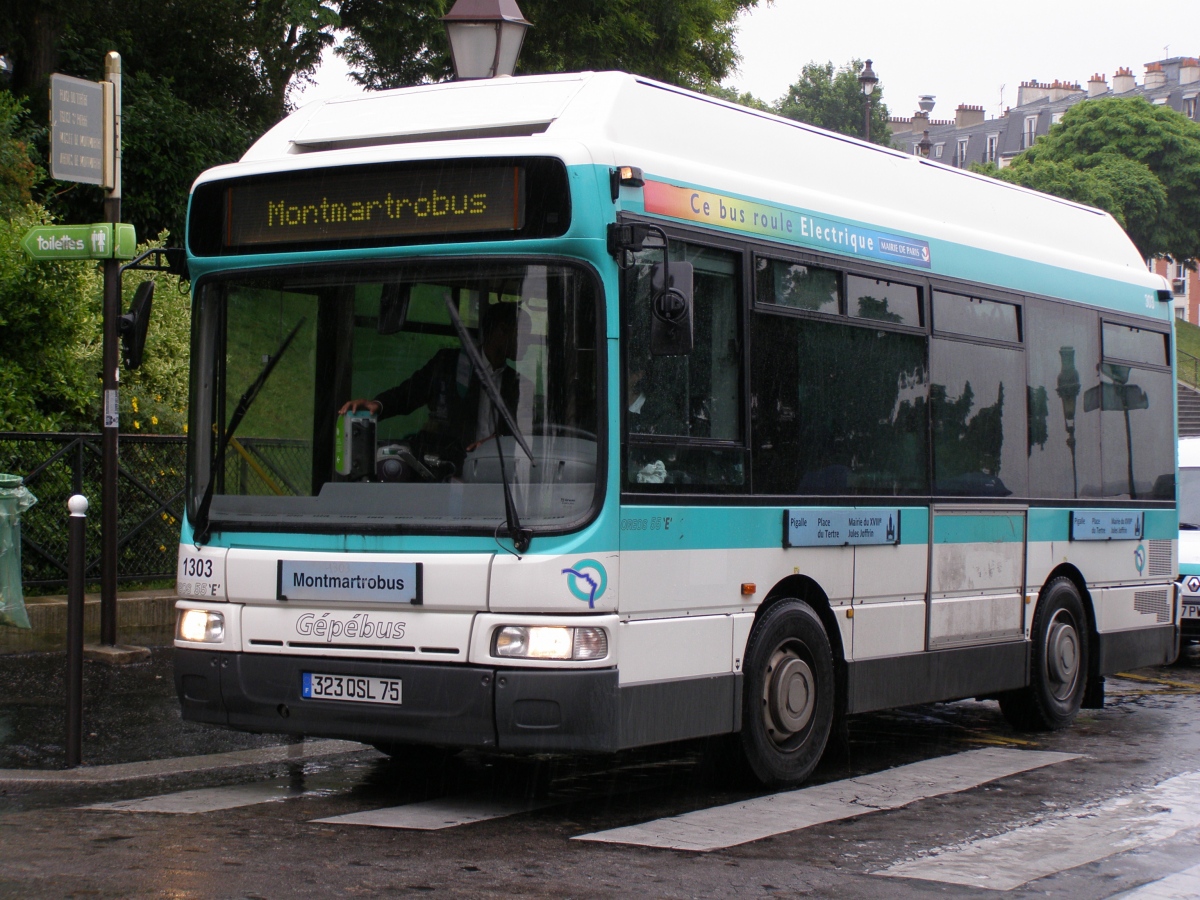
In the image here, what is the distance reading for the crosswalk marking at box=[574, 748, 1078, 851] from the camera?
6867mm

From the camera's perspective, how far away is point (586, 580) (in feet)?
22.6

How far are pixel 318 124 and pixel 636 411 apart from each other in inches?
88.5

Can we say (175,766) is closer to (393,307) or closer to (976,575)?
(393,307)

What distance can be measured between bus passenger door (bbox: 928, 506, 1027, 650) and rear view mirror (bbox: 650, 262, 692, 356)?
291 cm

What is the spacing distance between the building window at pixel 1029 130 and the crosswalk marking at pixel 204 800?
123323mm

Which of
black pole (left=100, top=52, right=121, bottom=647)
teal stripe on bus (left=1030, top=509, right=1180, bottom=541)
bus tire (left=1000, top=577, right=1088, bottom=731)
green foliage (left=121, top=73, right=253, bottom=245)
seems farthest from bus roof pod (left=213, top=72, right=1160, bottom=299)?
green foliage (left=121, top=73, right=253, bottom=245)

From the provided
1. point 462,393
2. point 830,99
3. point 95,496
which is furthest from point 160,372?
point 830,99

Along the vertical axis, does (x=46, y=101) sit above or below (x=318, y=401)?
above

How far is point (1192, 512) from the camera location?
1659 cm

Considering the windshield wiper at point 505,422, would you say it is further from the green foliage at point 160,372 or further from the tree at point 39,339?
the green foliage at point 160,372

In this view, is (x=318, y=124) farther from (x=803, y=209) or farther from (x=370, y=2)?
(x=370, y=2)

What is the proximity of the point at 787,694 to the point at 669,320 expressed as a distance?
2143 millimetres

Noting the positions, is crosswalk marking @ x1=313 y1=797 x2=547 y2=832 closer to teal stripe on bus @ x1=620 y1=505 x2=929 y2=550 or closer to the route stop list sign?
teal stripe on bus @ x1=620 y1=505 x2=929 y2=550

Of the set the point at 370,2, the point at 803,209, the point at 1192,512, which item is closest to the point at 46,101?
the point at 370,2
